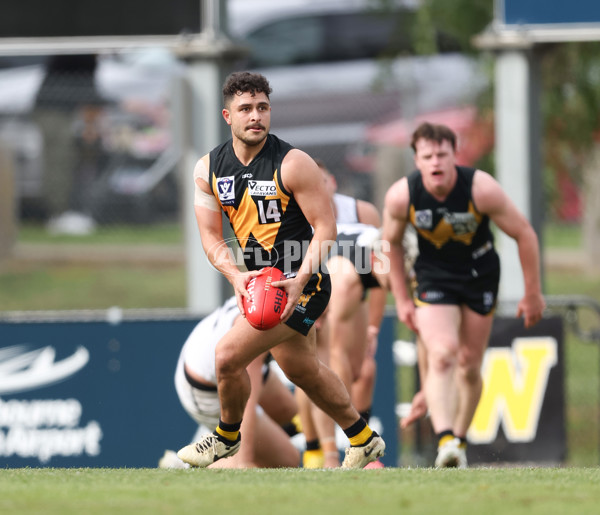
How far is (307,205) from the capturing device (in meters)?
5.71

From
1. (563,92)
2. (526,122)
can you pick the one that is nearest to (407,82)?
(563,92)

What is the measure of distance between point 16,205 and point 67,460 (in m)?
10.1

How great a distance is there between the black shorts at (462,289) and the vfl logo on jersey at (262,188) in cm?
221

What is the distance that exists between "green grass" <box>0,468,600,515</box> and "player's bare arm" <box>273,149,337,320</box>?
0.95 metres

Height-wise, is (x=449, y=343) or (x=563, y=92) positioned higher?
(x=563, y=92)

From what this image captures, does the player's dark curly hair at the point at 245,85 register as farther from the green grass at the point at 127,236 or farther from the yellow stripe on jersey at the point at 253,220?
the green grass at the point at 127,236

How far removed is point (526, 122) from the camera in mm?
9805

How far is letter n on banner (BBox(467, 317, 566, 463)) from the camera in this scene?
942 cm

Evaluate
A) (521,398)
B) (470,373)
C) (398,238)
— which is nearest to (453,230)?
(398,238)

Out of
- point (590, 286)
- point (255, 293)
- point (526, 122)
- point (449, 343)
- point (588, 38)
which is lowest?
point (590, 286)

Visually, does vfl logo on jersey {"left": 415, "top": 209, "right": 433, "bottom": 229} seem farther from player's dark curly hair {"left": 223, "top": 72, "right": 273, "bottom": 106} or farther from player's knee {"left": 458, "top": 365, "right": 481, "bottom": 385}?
player's dark curly hair {"left": 223, "top": 72, "right": 273, "bottom": 106}

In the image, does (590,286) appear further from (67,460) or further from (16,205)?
(67,460)

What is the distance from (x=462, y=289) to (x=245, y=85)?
8.24ft

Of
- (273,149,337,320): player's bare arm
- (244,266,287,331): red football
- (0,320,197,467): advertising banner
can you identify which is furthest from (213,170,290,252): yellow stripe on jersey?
(0,320,197,467): advertising banner
